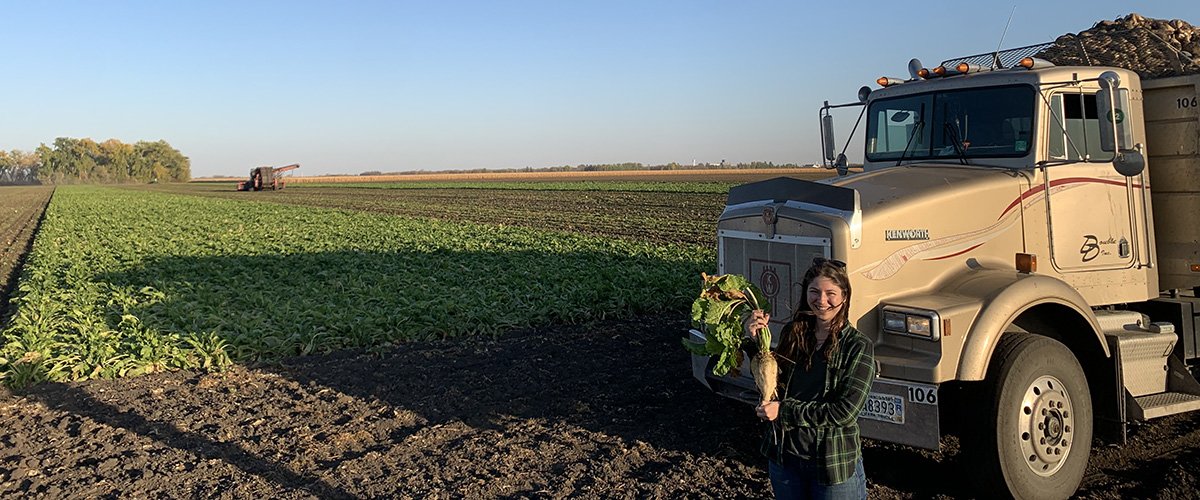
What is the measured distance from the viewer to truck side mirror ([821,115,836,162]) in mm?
7605

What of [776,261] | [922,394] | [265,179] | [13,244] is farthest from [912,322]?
[265,179]

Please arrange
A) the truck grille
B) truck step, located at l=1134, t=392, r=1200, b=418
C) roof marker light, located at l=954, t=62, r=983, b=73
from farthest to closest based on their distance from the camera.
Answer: roof marker light, located at l=954, t=62, r=983, b=73
truck step, located at l=1134, t=392, r=1200, b=418
the truck grille

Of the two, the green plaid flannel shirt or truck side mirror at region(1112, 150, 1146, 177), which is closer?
the green plaid flannel shirt

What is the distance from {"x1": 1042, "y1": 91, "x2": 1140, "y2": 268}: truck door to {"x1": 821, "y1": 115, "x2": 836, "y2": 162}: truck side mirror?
1.99m

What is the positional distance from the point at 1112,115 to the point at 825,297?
344 cm

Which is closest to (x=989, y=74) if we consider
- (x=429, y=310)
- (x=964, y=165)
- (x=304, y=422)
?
(x=964, y=165)

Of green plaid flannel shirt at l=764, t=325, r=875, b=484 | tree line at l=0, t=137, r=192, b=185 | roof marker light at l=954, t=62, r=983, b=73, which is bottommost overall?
green plaid flannel shirt at l=764, t=325, r=875, b=484

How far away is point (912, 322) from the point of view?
4.94m

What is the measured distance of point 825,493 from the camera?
333 cm

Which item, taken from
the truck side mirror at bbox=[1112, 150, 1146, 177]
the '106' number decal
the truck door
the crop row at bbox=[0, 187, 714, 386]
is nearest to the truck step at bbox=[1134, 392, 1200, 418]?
the truck door

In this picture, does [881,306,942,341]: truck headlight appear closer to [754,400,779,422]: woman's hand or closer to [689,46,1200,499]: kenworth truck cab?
[689,46,1200,499]: kenworth truck cab

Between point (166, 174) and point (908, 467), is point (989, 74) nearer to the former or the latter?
point (908, 467)

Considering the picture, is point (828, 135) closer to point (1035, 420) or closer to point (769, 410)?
point (1035, 420)

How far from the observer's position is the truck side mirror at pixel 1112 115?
546 cm
